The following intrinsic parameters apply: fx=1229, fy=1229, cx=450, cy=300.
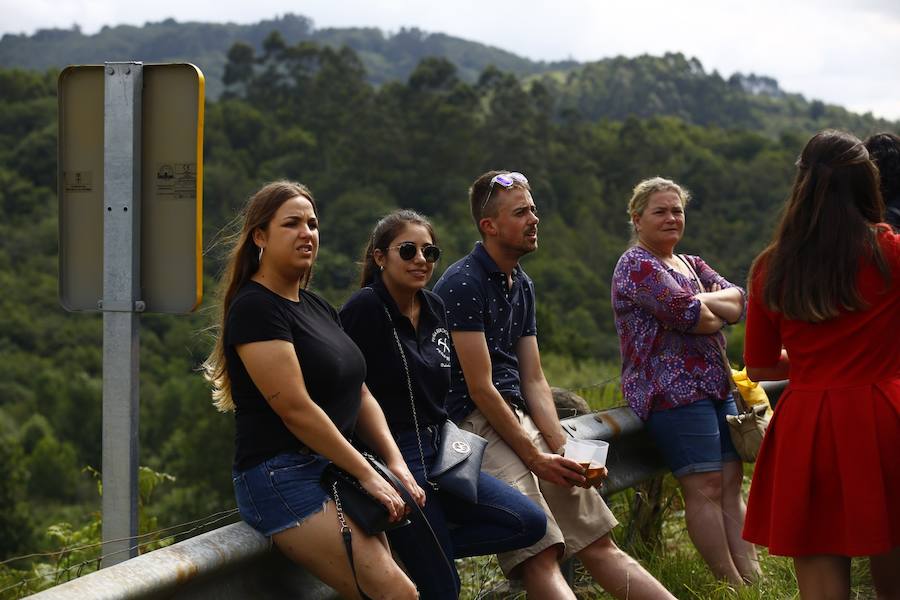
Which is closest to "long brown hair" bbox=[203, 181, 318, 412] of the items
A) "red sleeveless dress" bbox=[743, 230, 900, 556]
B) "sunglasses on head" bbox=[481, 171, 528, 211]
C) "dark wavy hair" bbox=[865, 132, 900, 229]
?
"sunglasses on head" bbox=[481, 171, 528, 211]

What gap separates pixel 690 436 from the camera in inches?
195

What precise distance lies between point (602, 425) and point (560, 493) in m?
0.58

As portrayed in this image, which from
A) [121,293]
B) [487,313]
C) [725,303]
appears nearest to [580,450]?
[487,313]

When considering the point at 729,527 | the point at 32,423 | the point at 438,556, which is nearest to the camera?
the point at 438,556

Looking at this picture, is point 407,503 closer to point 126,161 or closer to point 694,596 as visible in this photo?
point 126,161

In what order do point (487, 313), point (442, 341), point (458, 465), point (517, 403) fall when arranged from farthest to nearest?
point (517, 403) < point (487, 313) < point (442, 341) < point (458, 465)

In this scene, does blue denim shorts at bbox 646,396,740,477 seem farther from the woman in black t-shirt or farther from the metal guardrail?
the metal guardrail

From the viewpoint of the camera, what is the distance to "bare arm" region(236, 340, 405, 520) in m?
3.25

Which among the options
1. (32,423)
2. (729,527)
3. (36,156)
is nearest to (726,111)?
(36,156)

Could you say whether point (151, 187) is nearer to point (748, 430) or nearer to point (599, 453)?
point (599, 453)

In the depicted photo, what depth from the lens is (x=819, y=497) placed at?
11.6ft

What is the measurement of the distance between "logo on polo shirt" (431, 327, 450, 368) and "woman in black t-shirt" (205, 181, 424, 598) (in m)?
0.46

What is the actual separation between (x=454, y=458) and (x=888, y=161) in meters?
1.95

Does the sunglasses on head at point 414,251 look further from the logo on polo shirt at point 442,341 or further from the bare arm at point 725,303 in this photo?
the bare arm at point 725,303
